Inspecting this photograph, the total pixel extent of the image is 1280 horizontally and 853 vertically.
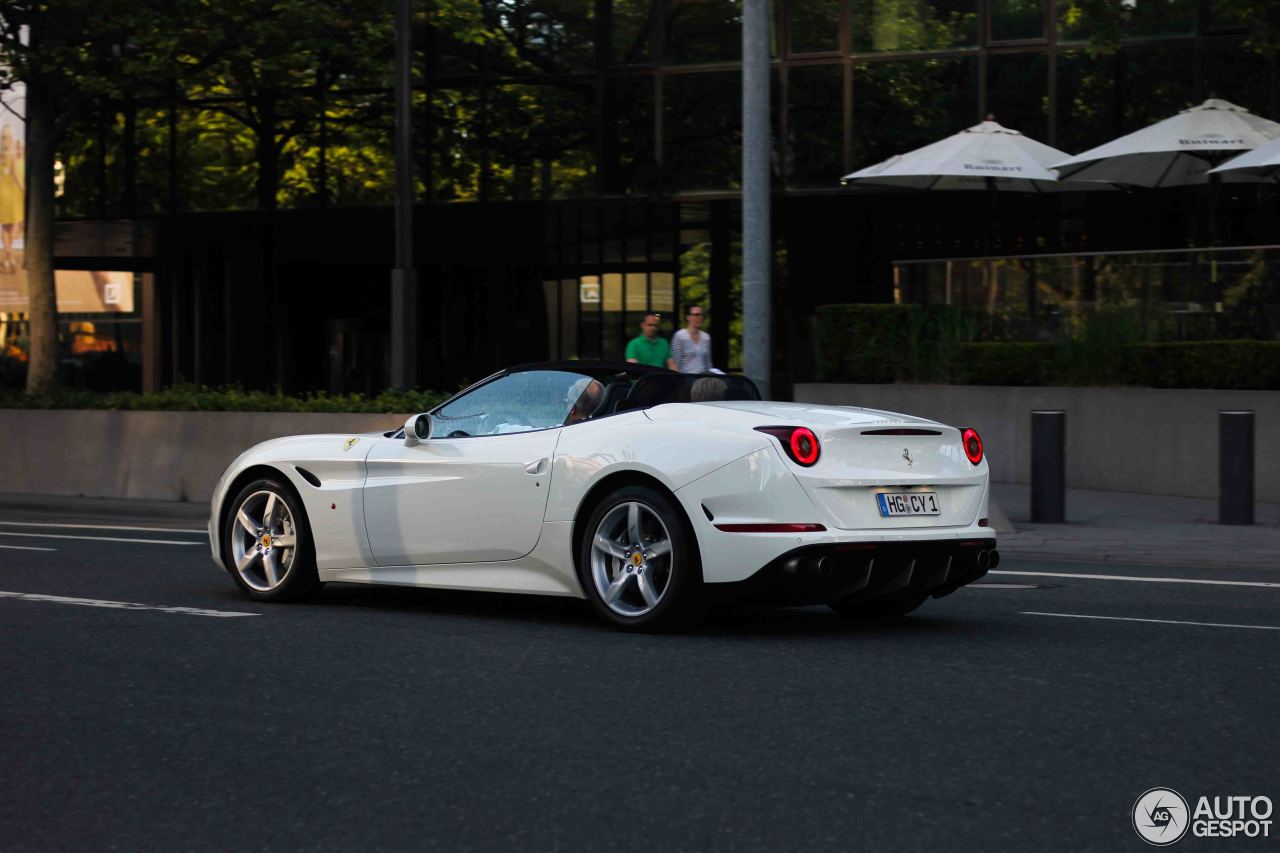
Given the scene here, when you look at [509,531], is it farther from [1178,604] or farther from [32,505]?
[32,505]

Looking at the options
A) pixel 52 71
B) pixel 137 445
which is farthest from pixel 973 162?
pixel 52 71

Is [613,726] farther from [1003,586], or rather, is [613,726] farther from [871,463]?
[1003,586]

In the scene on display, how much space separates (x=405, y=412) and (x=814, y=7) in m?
11.3

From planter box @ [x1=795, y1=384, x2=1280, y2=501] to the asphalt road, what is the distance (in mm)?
8431

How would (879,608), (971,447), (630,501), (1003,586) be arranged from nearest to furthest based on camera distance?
(630,501) → (971,447) → (879,608) → (1003,586)

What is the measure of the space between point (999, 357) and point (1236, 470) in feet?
15.9

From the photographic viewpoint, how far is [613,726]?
5910 millimetres

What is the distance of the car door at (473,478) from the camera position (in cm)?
850

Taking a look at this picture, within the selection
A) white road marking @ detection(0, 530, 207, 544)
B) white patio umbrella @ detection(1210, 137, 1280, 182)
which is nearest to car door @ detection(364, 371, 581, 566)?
white road marking @ detection(0, 530, 207, 544)

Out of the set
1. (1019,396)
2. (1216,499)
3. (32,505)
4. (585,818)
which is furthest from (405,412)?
(585,818)

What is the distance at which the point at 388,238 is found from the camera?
30000 mm

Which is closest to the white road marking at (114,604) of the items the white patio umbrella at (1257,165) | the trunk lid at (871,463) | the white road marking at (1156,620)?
the trunk lid at (871,463)

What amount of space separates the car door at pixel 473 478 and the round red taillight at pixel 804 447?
1.27 m

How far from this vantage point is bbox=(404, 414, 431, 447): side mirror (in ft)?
29.7
